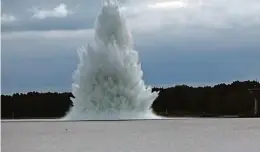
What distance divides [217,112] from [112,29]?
34.4 metres

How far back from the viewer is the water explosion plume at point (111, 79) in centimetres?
6706

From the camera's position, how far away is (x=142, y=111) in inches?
2736

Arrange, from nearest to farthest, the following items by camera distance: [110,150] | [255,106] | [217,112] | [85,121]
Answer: [110,150], [85,121], [255,106], [217,112]

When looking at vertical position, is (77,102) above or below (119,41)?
below

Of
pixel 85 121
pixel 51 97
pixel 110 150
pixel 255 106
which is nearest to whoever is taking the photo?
pixel 110 150

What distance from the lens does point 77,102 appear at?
68.5 m

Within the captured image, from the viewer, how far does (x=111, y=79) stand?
6738cm

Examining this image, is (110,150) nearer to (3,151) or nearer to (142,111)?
(3,151)

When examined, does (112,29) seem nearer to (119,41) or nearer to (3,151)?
(119,41)

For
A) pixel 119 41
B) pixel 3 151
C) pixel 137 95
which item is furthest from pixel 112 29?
pixel 3 151

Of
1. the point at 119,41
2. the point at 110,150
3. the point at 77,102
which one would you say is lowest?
the point at 110,150

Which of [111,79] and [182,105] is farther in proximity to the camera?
[182,105]

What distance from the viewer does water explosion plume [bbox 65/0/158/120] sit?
6706 centimetres

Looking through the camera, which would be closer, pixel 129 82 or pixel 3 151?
pixel 3 151
